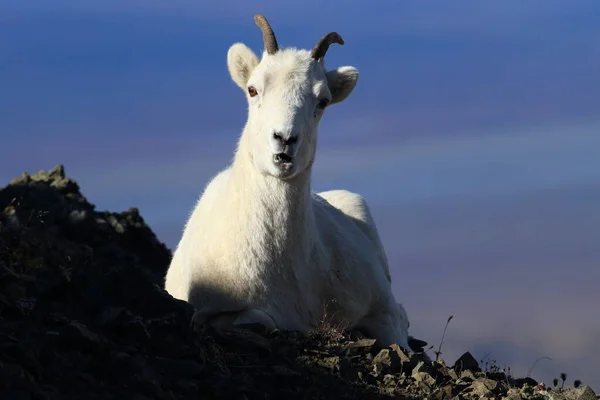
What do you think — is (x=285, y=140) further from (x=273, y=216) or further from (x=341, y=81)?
(x=341, y=81)

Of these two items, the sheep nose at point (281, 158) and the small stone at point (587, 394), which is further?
the sheep nose at point (281, 158)

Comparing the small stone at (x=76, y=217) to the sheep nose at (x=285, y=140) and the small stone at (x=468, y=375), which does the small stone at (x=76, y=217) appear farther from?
the small stone at (x=468, y=375)

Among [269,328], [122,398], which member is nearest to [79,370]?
[122,398]

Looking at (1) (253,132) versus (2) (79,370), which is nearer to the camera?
(2) (79,370)

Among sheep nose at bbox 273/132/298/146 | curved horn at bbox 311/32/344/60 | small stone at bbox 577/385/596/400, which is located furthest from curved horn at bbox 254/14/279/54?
small stone at bbox 577/385/596/400

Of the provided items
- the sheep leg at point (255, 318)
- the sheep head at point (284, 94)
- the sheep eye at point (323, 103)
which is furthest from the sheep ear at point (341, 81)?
the sheep leg at point (255, 318)

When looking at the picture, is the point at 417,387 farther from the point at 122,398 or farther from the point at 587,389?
the point at 122,398

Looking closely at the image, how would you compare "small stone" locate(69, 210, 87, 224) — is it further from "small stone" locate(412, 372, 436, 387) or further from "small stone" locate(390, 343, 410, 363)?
"small stone" locate(412, 372, 436, 387)

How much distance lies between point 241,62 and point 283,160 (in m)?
1.88

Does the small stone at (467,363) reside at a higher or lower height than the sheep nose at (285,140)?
lower

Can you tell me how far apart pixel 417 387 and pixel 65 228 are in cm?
412

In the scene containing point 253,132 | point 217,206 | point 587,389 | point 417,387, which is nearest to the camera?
point 417,387

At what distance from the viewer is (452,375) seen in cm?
1159

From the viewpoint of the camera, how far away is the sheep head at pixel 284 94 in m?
11.9
